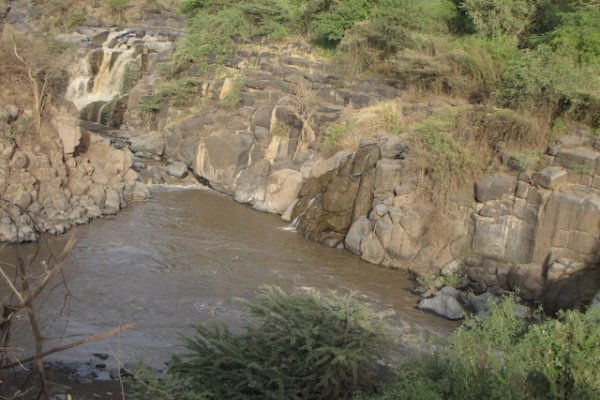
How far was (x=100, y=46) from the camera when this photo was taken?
→ 25.3 metres

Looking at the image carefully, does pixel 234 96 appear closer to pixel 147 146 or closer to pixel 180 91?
pixel 180 91

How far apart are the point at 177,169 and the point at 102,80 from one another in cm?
748


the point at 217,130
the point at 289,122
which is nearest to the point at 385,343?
the point at 289,122

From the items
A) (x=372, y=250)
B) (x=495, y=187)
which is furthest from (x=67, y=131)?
(x=495, y=187)

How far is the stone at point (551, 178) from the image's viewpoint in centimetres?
1140

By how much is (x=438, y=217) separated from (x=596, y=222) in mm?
3342

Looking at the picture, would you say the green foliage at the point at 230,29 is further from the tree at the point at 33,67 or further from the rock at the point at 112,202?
the rock at the point at 112,202

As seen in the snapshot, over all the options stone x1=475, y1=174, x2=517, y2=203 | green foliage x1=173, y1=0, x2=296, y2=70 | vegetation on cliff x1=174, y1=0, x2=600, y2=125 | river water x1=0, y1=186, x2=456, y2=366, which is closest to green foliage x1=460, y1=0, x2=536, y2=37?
vegetation on cliff x1=174, y1=0, x2=600, y2=125

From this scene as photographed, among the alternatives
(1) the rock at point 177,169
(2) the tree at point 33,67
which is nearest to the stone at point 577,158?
(1) the rock at point 177,169

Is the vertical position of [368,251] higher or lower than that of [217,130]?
lower

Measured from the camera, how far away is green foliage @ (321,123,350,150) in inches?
669

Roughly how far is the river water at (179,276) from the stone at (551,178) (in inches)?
144

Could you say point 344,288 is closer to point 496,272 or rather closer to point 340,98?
point 496,272

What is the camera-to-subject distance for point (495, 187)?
12.1 m
